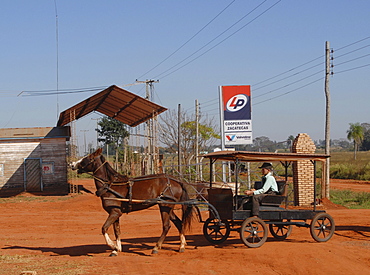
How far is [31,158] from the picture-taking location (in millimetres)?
32406

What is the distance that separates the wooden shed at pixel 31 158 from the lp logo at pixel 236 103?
44.0ft

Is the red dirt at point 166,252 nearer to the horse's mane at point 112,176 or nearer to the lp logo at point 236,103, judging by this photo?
the horse's mane at point 112,176

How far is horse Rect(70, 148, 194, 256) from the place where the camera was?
37.9ft

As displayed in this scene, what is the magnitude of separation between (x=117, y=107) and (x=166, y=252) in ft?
65.0

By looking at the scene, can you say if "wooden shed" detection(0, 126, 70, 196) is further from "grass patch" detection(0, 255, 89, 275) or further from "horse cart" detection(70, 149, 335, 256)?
"grass patch" detection(0, 255, 89, 275)

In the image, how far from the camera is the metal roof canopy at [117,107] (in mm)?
26575

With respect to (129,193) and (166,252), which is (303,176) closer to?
(166,252)

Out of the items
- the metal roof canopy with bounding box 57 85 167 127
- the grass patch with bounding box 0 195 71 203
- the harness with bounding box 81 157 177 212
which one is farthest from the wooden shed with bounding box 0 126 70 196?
the harness with bounding box 81 157 177 212

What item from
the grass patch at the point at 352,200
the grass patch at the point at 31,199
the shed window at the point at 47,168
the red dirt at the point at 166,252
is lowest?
the grass patch at the point at 31,199

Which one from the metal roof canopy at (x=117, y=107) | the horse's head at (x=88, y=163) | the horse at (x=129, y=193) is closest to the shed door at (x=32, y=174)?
the metal roof canopy at (x=117, y=107)

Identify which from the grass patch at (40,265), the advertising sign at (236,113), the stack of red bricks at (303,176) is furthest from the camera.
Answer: the advertising sign at (236,113)

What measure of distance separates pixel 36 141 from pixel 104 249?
71.4 ft

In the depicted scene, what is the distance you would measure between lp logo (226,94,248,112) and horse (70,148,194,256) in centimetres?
1168

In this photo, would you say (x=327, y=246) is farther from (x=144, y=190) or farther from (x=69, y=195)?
(x=69, y=195)
